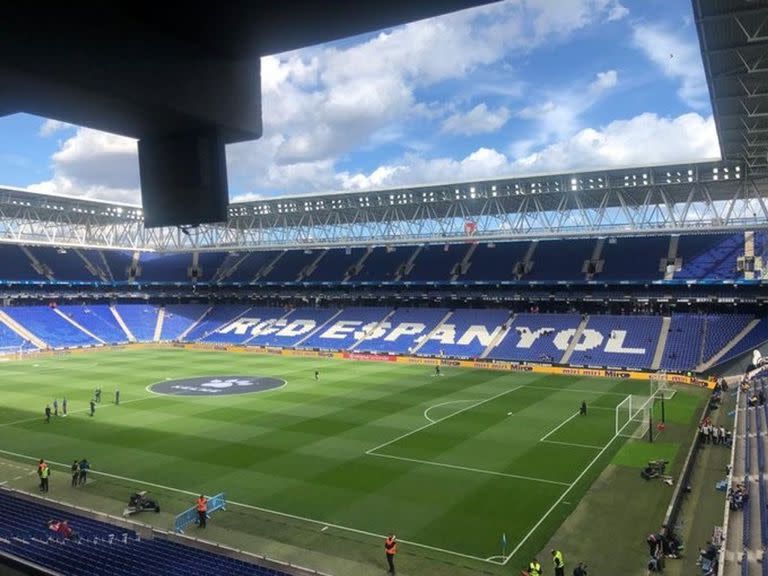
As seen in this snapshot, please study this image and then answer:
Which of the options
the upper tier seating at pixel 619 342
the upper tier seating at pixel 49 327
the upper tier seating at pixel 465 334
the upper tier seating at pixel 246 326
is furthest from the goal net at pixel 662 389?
the upper tier seating at pixel 49 327

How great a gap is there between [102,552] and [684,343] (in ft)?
162

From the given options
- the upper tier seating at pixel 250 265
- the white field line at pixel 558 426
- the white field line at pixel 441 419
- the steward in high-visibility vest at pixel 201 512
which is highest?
the upper tier seating at pixel 250 265

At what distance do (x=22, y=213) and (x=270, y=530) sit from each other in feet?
198

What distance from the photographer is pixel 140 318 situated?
274 feet

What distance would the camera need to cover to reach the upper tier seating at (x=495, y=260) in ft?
228

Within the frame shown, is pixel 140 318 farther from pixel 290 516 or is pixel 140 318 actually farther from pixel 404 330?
pixel 290 516

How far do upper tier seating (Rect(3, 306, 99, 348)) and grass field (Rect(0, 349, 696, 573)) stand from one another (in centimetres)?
2146

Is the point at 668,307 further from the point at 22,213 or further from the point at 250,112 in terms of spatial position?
the point at 22,213

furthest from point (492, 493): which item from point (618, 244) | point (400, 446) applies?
point (618, 244)

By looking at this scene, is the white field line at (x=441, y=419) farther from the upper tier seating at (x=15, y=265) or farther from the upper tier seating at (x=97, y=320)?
the upper tier seating at (x=15, y=265)

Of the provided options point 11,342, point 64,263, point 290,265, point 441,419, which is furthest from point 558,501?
point 64,263

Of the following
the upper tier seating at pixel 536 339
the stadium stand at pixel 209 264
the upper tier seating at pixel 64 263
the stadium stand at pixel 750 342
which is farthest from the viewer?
the stadium stand at pixel 209 264

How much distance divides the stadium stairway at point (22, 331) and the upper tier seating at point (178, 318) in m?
14.2

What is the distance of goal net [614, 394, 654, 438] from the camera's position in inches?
1291
